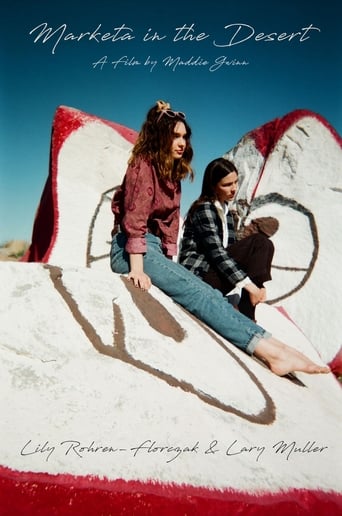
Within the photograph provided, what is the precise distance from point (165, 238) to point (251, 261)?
1.23 feet

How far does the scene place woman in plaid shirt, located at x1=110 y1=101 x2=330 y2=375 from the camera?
1.71m

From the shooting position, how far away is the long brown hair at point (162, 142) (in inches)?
72.0

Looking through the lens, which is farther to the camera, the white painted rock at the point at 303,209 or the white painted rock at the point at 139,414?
the white painted rock at the point at 303,209

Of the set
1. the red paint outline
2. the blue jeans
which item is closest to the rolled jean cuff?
the blue jeans

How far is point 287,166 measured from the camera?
9.55 feet

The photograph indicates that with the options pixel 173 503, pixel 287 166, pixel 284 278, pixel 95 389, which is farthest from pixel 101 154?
pixel 173 503

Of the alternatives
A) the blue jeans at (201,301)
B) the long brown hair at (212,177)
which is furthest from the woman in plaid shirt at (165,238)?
the long brown hair at (212,177)

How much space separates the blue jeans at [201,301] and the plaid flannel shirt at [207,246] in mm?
179

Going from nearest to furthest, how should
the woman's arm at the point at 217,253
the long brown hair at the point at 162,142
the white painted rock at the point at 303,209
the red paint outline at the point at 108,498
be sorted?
the red paint outline at the point at 108,498 → the long brown hair at the point at 162,142 → the woman's arm at the point at 217,253 → the white painted rock at the point at 303,209

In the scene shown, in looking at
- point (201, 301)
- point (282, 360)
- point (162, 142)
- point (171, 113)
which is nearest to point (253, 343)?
point (282, 360)

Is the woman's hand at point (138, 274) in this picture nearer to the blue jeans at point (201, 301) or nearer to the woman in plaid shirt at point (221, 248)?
the blue jeans at point (201, 301)

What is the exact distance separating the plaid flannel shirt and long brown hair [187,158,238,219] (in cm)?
4

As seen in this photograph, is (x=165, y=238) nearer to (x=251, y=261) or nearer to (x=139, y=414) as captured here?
(x=251, y=261)

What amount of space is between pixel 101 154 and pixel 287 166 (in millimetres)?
1168
